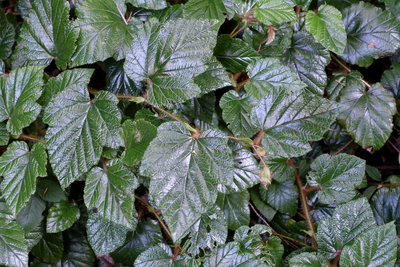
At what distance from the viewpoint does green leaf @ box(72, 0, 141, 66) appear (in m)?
1.37

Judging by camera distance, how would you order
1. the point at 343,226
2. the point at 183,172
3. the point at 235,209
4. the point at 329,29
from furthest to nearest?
the point at 235,209, the point at 329,29, the point at 343,226, the point at 183,172

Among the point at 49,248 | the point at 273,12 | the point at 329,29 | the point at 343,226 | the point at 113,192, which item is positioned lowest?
the point at 49,248

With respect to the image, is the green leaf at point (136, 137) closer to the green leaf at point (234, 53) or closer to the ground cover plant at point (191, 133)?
the ground cover plant at point (191, 133)

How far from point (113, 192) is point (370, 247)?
3.23 ft

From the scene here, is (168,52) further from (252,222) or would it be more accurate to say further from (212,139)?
(252,222)

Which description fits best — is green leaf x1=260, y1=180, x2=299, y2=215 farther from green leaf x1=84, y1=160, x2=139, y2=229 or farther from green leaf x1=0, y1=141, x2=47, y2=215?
green leaf x1=0, y1=141, x2=47, y2=215

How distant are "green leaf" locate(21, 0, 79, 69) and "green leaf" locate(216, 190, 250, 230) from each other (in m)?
0.93

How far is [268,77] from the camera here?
4.56 feet

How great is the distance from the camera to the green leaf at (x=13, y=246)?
1.28 metres

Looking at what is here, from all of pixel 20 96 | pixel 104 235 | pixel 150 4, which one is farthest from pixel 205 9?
pixel 104 235

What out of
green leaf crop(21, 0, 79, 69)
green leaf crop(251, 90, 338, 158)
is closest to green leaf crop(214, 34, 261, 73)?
green leaf crop(251, 90, 338, 158)

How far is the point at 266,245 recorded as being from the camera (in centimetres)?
145

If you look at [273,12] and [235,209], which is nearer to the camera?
[273,12]

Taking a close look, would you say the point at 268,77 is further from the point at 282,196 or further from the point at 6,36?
the point at 6,36
